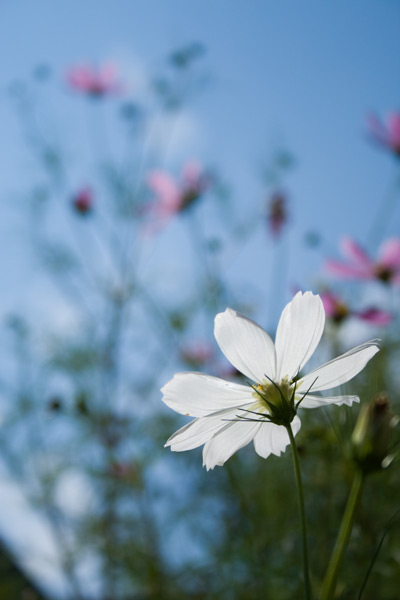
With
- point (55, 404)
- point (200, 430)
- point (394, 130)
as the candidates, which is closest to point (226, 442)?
point (200, 430)

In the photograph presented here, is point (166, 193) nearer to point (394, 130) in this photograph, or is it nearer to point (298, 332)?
point (394, 130)

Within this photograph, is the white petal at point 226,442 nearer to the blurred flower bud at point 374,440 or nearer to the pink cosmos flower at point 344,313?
the blurred flower bud at point 374,440

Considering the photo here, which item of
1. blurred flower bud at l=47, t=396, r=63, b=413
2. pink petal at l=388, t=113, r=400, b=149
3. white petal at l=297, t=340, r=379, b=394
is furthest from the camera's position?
pink petal at l=388, t=113, r=400, b=149

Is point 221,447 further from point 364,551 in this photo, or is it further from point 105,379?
point 105,379

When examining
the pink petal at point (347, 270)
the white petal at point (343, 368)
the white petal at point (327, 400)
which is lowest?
the white petal at point (327, 400)

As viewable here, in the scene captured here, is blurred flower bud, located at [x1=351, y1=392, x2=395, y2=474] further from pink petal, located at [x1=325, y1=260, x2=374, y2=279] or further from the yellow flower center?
pink petal, located at [x1=325, y1=260, x2=374, y2=279]

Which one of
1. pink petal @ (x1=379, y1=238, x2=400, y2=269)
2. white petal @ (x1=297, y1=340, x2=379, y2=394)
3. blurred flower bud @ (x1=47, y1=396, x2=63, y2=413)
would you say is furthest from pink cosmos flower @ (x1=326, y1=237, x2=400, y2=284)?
white petal @ (x1=297, y1=340, x2=379, y2=394)

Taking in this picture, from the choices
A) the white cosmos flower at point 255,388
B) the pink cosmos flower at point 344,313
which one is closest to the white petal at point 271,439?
the white cosmos flower at point 255,388
